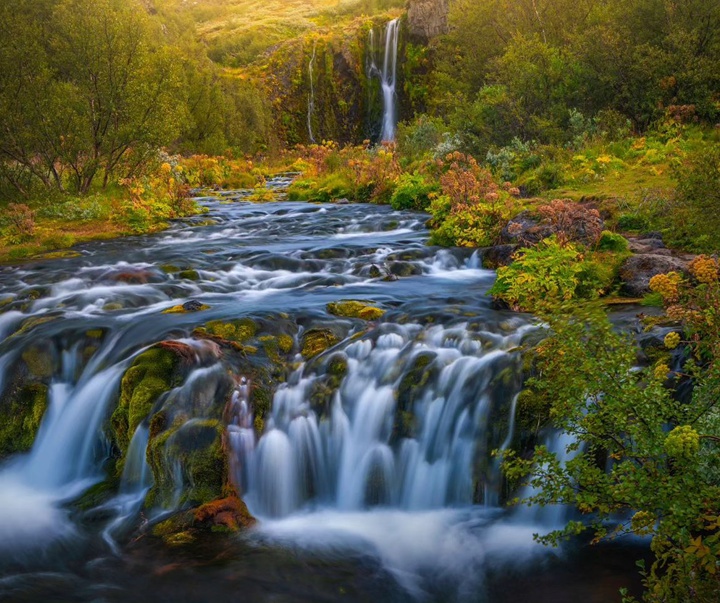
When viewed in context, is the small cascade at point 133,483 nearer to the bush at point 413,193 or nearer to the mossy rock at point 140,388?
the mossy rock at point 140,388

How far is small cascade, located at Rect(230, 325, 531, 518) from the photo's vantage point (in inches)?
222

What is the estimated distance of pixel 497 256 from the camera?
1075 cm

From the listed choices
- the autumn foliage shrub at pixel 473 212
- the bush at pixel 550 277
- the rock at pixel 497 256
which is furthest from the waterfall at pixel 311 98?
the bush at pixel 550 277

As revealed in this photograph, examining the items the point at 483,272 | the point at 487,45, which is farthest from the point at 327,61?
the point at 483,272

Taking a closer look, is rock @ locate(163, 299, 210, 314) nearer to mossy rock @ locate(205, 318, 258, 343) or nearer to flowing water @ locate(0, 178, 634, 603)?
flowing water @ locate(0, 178, 634, 603)

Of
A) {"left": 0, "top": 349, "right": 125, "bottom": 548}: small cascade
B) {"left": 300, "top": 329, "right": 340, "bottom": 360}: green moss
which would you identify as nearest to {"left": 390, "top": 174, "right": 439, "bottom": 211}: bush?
{"left": 300, "top": 329, "right": 340, "bottom": 360}: green moss

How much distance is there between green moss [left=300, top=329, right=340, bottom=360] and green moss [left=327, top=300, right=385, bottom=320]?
0.68 metres

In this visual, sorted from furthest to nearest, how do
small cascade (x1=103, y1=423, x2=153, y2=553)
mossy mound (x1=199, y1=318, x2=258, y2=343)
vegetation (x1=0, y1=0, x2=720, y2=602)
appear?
mossy mound (x1=199, y1=318, x2=258, y2=343), small cascade (x1=103, y1=423, x2=153, y2=553), vegetation (x1=0, y1=0, x2=720, y2=602)

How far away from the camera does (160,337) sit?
7.54m

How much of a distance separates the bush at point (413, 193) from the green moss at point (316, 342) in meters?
10.0

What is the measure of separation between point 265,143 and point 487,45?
20.2 m

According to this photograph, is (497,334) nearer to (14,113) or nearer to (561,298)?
(561,298)

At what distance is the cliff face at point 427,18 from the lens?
1677 inches

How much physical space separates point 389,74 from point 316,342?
4301 centimetres
